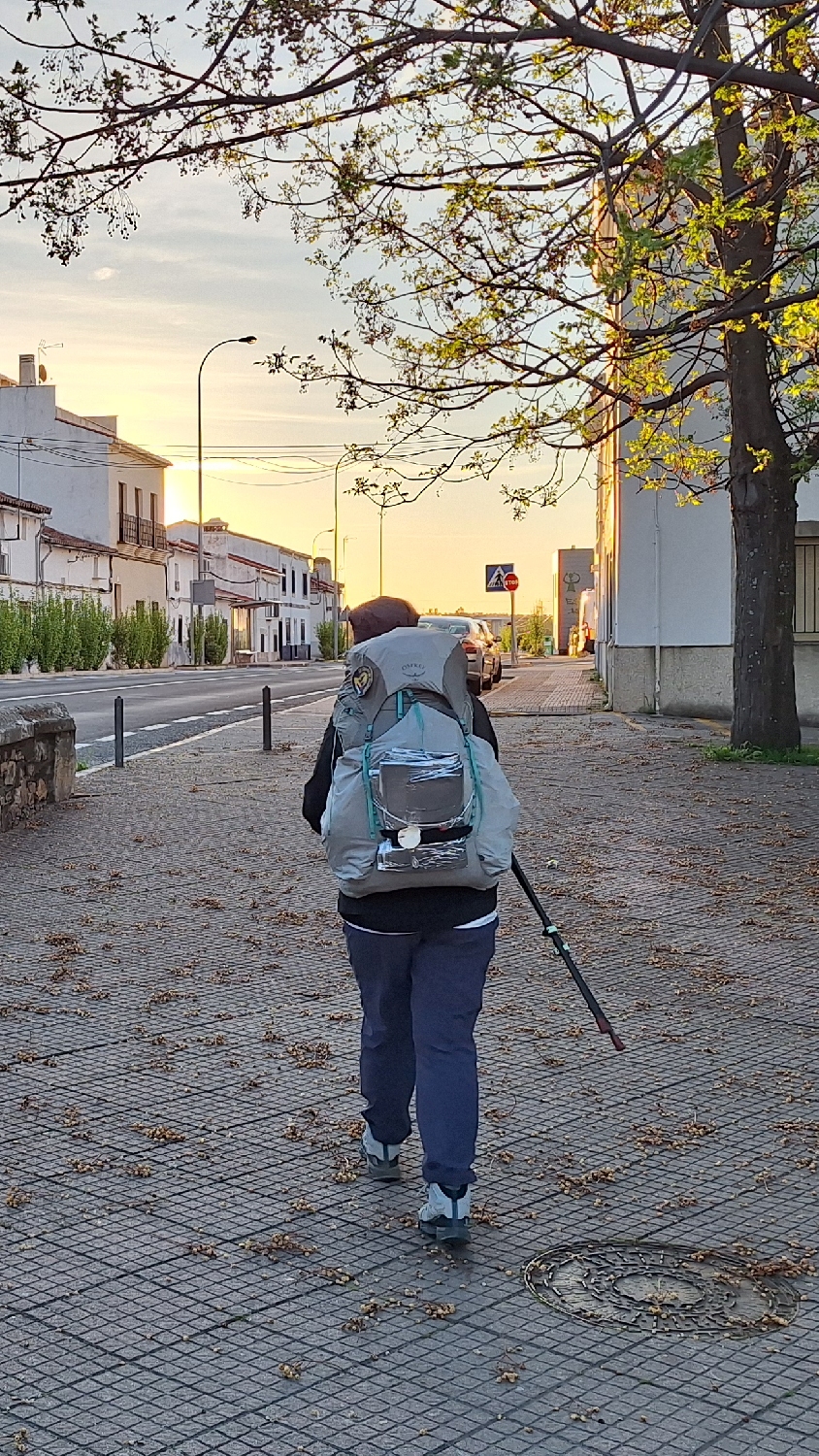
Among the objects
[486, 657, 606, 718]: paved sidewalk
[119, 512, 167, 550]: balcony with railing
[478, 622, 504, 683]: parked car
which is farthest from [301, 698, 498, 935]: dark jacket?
[119, 512, 167, 550]: balcony with railing

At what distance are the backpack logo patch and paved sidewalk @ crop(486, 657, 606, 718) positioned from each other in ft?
65.2

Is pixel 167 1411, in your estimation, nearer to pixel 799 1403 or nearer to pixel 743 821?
pixel 799 1403

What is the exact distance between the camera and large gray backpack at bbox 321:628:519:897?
161 inches

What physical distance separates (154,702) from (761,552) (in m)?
15.9

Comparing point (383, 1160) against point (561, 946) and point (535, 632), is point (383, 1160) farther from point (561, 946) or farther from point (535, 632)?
point (535, 632)

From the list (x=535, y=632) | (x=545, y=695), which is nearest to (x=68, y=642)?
(x=545, y=695)

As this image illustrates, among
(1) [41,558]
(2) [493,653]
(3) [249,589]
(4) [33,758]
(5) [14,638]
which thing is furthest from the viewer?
(3) [249,589]

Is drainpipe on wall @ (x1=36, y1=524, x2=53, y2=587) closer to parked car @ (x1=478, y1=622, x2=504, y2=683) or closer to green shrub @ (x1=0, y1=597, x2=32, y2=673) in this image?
green shrub @ (x1=0, y1=597, x2=32, y2=673)

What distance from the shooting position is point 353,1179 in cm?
468

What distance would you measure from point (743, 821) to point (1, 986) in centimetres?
655

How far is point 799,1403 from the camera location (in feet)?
10.9

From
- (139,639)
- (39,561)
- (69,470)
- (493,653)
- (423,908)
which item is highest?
(69,470)

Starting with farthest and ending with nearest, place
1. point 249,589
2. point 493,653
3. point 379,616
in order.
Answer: point 249,589, point 493,653, point 379,616

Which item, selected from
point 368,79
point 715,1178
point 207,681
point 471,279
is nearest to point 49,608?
point 207,681
